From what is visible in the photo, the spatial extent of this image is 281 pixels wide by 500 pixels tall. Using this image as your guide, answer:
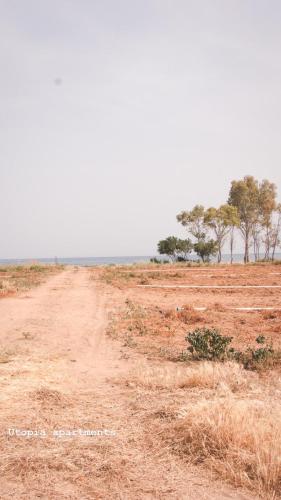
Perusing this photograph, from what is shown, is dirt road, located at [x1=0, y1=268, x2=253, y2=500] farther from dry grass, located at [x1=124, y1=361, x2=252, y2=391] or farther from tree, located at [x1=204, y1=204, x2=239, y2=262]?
tree, located at [x1=204, y1=204, x2=239, y2=262]

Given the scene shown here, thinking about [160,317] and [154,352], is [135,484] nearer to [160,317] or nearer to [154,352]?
[154,352]

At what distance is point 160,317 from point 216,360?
526 centimetres

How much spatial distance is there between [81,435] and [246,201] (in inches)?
2347

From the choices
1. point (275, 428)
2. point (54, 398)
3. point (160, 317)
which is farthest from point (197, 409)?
point (160, 317)

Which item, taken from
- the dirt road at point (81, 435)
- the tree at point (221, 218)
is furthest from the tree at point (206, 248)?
the dirt road at point (81, 435)

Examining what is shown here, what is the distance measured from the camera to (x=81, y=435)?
409 centimetres

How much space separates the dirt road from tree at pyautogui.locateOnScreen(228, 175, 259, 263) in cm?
5501

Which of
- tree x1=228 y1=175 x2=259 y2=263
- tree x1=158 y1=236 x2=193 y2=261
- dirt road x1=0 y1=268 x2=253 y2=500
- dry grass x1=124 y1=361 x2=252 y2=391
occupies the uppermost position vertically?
tree x1=228 y1=175 x2=259 y2=263

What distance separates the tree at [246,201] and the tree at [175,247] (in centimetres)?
901

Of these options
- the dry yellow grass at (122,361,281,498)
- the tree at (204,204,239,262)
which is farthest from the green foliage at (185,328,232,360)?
the tree at (204,204,239,262)

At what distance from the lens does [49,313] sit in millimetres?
12867

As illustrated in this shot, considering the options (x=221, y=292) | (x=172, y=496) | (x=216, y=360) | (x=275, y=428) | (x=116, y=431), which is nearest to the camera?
(x=172, y=496)

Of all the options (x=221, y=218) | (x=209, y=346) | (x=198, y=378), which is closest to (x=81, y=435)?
(x=198, y=378)

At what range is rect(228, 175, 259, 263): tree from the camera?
60156 mm
